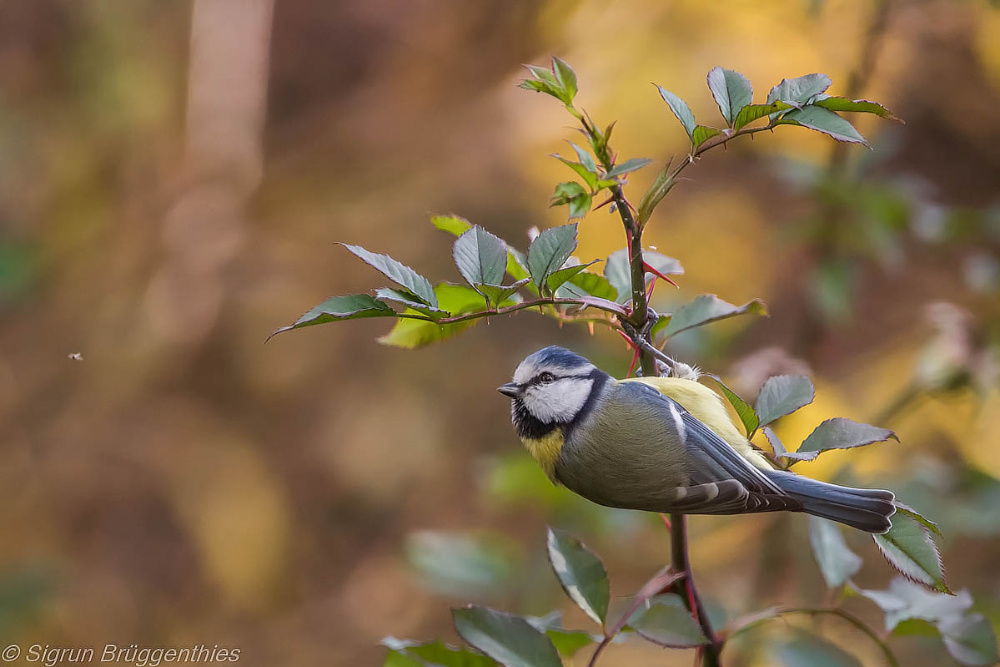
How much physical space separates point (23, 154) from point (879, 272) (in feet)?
10.6

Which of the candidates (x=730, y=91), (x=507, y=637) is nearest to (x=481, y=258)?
(x=730, y=91)

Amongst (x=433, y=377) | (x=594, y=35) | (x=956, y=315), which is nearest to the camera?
(x=956, y=315)

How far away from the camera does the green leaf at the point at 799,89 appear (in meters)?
0.66

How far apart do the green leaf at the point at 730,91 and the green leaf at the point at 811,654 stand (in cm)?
73

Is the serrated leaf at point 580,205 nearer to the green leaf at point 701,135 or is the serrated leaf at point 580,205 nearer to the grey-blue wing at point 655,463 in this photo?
the green leaf at point 701,135

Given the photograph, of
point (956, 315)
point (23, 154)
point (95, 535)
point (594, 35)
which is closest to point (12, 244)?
point (23, 154)

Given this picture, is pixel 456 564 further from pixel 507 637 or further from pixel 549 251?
pixel 549 251

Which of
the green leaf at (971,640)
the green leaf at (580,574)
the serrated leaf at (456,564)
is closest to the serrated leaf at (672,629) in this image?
the green leaf at (580,574)

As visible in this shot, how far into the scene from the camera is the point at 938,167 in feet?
9.79

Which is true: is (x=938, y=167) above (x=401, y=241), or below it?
above

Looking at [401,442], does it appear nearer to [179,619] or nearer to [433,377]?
[433,377]

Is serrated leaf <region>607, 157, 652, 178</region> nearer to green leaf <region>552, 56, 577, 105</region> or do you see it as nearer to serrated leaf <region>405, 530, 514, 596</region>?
green leaf <region>552, 56, 577, 105</region>

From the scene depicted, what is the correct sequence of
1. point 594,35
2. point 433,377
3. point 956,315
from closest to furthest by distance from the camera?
point 956,315
point 594,35
point 433,377

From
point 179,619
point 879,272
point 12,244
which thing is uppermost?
point 879,272
